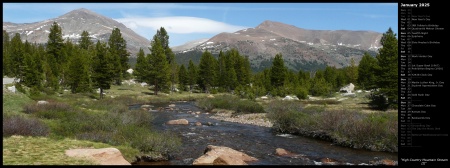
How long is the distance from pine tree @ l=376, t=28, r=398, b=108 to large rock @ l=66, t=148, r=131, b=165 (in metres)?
37.6

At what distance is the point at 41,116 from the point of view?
2333cm

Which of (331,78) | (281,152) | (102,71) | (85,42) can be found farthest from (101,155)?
(85,42)

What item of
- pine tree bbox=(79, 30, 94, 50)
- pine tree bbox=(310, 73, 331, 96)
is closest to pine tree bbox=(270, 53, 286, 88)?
pine tree bbox=(310, 73, 331, 96)

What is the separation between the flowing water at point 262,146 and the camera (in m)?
17.4

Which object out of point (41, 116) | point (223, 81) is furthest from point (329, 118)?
point (223, 81)

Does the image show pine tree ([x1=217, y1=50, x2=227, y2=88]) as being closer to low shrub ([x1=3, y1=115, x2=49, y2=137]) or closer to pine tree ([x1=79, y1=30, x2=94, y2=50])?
pine tree ([x1=79, y1=30, x2=94, y2=50])

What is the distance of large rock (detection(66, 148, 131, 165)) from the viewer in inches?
515

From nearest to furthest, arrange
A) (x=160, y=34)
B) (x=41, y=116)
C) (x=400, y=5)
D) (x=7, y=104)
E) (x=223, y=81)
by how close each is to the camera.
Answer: (x=400, y=5)
(x=41, y=116)
(x=7, y=104)
(x=223, y=81)
(x=160, y=34)

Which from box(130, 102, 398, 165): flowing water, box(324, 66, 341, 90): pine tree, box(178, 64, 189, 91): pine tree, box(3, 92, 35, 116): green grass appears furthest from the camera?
box(324, 66, 341, 90): pine tree

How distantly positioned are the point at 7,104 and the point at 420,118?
98.1 feet

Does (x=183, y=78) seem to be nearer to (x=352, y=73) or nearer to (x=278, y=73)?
(x=278, y=73)

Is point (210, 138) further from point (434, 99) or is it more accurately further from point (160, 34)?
point (160, 34)

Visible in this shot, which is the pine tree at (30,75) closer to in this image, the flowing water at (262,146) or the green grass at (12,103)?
the green grass at (12,103)

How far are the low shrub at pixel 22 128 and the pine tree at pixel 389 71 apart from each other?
127 ft
